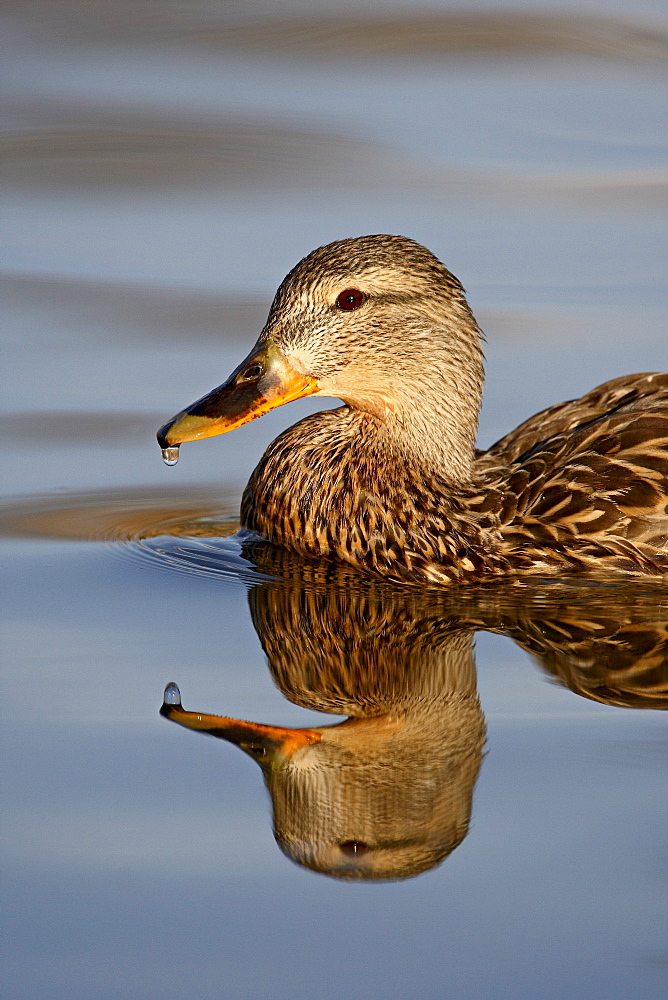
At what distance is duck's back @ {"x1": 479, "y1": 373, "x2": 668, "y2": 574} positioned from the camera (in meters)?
6.65

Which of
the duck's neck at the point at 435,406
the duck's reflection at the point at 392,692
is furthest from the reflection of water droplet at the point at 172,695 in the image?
the duck's neck at the point at 435,406

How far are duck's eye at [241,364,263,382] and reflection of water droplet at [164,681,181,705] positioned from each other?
1.57m

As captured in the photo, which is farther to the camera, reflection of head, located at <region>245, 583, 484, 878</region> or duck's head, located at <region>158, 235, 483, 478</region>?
duck's head, located at <region>158, 235, 483, 478</region>

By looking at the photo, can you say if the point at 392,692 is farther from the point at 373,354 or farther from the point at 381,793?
the point at 373,354

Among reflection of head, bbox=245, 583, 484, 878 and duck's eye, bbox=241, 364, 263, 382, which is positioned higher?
duck's eye, bbox=241, 364, 263, 382

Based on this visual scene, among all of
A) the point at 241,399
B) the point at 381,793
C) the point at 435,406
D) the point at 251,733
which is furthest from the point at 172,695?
the point at 435,406

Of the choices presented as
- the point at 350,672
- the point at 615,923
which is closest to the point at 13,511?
the point at 350,672

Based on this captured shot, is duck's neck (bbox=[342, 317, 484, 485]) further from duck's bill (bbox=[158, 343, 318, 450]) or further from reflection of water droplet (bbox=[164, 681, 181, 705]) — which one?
reflection of water droplet (bbox=[164, 681, 181, 705])

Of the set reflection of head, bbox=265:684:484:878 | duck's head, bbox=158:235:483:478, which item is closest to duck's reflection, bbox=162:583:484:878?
reflection of head, bbox=265:684:484:878

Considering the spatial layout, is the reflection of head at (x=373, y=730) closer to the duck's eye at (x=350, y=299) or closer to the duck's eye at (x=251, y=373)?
the duck's eye at (x=251, y=373)

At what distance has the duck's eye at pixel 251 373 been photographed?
22.2 feet

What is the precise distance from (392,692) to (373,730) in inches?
13.3

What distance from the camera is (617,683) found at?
18.6 feet

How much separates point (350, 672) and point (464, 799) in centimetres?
111
